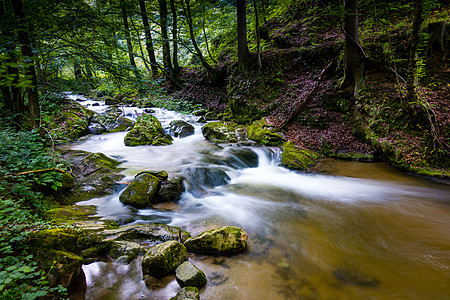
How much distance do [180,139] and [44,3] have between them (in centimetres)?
697

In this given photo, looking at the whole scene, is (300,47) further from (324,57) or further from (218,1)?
(218,1)

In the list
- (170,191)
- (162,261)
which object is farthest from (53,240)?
(170,191)

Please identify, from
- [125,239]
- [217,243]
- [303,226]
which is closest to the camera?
[217,243]

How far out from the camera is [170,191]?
5031 millimetres

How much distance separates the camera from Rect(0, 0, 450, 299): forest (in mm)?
2654

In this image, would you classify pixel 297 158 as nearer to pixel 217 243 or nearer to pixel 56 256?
pixel 217 243

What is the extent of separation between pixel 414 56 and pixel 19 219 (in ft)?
28.5

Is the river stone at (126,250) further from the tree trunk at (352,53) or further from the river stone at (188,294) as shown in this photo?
the tree trunk at (352,53)

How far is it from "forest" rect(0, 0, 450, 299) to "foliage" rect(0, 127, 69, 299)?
21mm

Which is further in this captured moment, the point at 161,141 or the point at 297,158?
the point at 161,141

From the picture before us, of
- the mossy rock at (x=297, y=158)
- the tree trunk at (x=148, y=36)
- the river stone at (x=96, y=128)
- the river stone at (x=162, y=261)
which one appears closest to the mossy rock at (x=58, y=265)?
the river stone at (x=162, y=261)

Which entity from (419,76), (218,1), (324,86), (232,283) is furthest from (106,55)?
(218,1)

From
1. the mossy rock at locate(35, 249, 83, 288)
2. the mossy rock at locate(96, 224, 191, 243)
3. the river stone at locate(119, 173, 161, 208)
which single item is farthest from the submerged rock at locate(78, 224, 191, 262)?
the river stone at locate(119, 173, 161, 208)

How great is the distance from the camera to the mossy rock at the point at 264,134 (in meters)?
8.25
